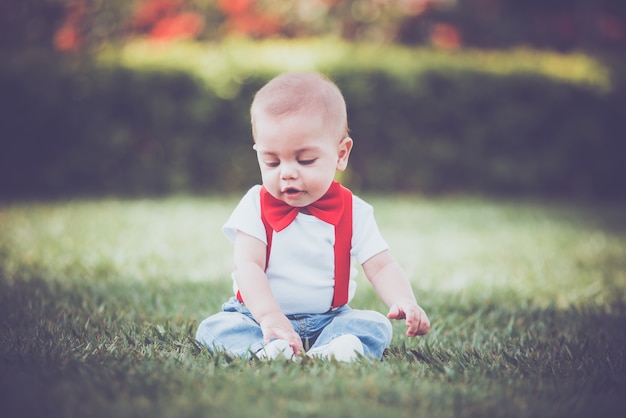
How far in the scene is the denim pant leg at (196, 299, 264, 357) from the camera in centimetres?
234

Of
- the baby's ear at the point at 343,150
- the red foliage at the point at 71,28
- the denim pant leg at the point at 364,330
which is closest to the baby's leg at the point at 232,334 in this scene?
the denim pant leg at the point at 364,330

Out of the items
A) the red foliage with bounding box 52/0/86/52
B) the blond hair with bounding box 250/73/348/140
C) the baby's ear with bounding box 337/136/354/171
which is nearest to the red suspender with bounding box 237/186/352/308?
the baby's ear with bounding box 337/136/354/171

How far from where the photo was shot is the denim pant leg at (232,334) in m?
2.34

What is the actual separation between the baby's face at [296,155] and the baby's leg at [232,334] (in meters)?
0.49

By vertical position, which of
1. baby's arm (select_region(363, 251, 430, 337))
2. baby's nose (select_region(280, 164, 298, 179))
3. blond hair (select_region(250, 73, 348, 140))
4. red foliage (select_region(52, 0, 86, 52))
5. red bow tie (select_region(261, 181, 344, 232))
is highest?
red foliage (select_region(52, 0, 86, 52))

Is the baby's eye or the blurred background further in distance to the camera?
the blurred background

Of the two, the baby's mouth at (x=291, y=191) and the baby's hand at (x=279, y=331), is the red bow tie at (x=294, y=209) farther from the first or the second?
the baby's hand at (x=279, y=331)

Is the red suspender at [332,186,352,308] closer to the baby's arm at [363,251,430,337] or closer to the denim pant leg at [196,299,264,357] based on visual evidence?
the baby's arm at [363,251,430,337]

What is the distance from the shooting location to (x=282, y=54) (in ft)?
27.6

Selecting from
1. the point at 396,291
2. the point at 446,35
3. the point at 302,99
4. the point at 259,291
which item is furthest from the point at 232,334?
the point at 446,35

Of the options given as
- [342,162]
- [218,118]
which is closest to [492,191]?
[218,118]

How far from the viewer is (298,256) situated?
239 centimetres

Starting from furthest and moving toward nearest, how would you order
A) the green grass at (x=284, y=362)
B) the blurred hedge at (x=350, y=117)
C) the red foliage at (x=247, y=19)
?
the red foliage at (x=247, y=19), the blurred hedge at (x=350, y=117), the green grass at (x=284, y=362)

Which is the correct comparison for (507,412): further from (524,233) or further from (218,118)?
(218,118)
